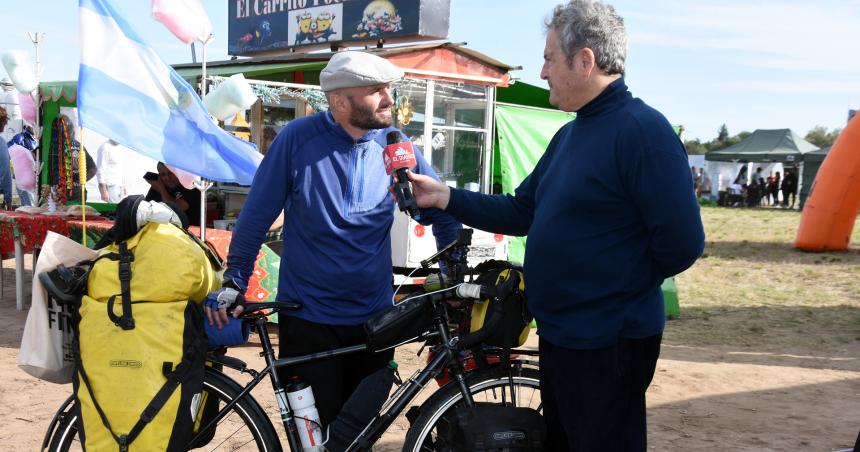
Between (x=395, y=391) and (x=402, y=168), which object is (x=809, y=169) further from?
(x=402, y=168)

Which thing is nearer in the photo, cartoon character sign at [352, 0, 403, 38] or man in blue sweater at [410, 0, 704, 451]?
man in blue sweater at [410, 0, 704, 451]

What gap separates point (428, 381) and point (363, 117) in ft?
3.26

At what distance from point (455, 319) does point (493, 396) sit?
12.3 inches

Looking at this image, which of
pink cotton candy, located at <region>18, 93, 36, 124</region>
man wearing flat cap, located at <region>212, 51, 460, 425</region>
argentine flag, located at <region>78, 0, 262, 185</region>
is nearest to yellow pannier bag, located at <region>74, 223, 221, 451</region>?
man wearing flat cap, located at <region>212, 51, 460, 425</region>

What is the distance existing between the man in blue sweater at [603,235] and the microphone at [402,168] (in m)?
0.42

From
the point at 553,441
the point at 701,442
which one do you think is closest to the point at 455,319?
the point at 553,441

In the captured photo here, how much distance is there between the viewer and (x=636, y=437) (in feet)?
7.94

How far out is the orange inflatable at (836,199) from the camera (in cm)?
1574

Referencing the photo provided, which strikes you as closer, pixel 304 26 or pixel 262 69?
pixel 262 69

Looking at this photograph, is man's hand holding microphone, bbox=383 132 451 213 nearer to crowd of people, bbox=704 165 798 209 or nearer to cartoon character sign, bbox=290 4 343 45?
cartoon character sign, bbox=290 4 343 45

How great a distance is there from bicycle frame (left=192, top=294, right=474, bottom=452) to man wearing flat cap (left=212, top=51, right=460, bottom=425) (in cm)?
6

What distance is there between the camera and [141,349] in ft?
9.12

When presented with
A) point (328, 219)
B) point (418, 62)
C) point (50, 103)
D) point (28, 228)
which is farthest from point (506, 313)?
Answer: point (50, 103)

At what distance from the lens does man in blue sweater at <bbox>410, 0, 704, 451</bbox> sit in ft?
7.13
